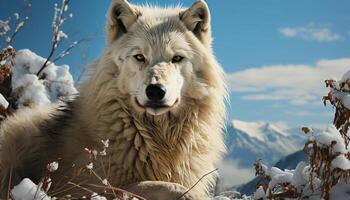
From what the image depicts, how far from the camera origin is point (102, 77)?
5652 mm

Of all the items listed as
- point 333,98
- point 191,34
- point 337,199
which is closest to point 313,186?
point 337,199

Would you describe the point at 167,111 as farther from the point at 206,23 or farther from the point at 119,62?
the point at 206,23

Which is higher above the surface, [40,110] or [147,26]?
[147,26]

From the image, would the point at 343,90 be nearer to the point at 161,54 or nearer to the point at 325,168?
the point at 325,168

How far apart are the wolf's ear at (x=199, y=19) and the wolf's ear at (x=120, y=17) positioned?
544mm

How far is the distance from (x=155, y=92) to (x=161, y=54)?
1.88 ft

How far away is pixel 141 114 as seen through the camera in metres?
5.40

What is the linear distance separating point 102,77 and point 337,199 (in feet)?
8.86

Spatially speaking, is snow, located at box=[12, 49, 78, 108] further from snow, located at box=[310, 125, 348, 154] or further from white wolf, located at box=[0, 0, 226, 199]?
snow, located at box=[310, 125, 348, 154]

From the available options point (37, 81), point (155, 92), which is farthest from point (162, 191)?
point (37, 81)

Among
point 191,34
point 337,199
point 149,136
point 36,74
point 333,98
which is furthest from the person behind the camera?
point 36,74

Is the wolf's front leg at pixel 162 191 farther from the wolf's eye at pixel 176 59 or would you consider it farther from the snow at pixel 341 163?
the wolf's eye at pixel 176 59

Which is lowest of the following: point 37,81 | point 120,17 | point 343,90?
point 37,81

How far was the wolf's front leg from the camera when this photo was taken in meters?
4.24
